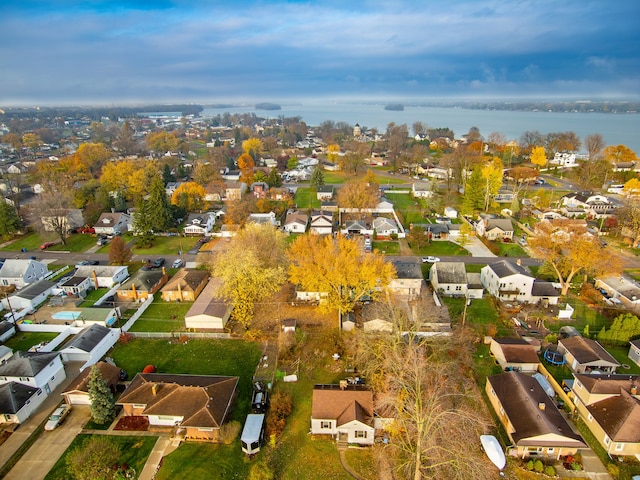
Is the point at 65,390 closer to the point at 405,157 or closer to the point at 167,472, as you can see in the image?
the point at 167,472

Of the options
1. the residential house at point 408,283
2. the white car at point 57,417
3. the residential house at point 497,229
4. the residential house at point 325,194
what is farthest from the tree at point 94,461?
the residential house at point 325,194

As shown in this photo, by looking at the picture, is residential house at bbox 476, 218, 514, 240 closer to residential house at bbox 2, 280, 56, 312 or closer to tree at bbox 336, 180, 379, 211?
tree at bbox 336, 180, 379, 211

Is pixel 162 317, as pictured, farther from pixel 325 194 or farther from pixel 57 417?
pixel 325 194

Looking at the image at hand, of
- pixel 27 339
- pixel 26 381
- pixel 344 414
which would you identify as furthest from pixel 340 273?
pixel 27 339

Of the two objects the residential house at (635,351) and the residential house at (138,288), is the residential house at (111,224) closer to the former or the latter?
the residential house at (138,288)

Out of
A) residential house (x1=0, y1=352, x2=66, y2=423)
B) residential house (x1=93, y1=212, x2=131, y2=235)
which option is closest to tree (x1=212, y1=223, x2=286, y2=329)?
residential house (x1=0, y1=352, x2=66, y2=423)

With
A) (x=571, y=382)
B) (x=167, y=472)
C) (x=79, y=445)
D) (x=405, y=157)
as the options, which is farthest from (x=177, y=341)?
(x=405, y=157)
